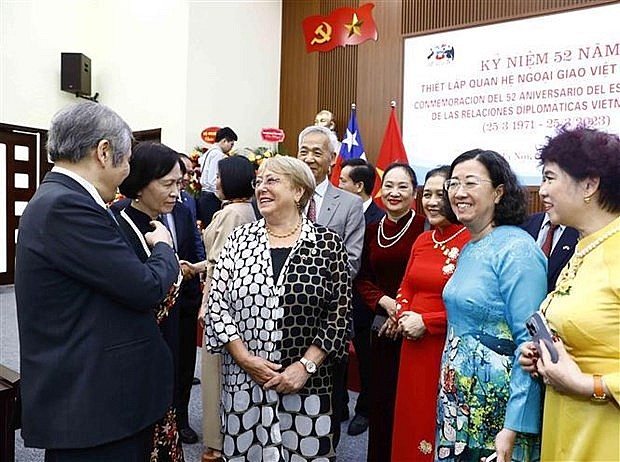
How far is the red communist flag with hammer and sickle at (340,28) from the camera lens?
23.6 feet

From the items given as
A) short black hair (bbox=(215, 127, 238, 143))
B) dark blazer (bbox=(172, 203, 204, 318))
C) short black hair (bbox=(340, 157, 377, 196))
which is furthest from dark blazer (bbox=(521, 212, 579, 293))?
short black hair (bbox=(215, 127, 238, 143))

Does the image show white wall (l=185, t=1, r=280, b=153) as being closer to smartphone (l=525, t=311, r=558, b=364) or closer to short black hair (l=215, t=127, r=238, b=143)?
short black hair (l=215, t=127, r=238, b=143)

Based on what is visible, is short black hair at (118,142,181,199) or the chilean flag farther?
the chilean flag

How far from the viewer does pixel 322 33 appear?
7645 mm

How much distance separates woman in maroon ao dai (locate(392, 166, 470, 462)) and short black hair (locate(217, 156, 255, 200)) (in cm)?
90

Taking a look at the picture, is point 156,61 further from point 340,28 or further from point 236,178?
point 236,178

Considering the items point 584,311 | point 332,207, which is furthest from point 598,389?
point 332,207

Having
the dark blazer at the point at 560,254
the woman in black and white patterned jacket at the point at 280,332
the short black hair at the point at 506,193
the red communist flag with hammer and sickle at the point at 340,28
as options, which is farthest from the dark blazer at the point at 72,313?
the red communist flag with hammer and sickle at the point at 340,28

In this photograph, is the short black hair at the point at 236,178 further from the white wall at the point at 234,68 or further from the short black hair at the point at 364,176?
the white wall at the point at 234,68

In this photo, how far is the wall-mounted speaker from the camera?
25.7ft

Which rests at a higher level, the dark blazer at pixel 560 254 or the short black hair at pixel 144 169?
the short black hair at pixel 144 169

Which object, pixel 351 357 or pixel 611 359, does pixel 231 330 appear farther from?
pixel 351 357

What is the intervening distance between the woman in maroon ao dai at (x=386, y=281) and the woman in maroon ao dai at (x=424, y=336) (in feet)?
0.75

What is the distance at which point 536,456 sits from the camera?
1.53 m
